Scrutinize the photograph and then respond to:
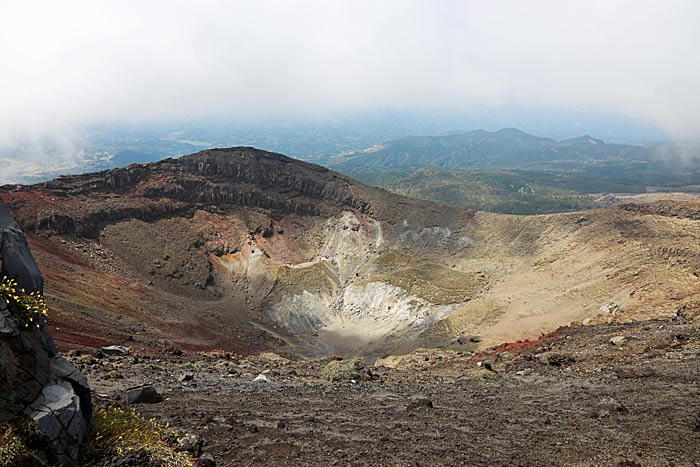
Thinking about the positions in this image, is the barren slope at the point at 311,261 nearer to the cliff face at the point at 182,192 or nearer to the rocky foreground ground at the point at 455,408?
the cliff face at the point at 182,192

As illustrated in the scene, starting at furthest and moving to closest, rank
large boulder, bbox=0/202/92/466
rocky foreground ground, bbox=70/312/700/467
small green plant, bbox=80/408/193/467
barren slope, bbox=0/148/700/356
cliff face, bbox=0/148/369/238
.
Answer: cliff face, bbox=0/148/369/238, barren slope, bbox=0/148/700/356, rocky foreground ground, bbox=70/312/700/467, small green plant, bbox=80/408/193/467, large boulder, bbox=0/202/92/466

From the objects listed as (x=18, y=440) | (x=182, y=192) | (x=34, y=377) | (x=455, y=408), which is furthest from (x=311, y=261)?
(x=18, y=440)

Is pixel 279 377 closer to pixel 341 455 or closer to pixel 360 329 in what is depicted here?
pixel 341 455

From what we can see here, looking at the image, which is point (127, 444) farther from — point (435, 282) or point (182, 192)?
point (182, 192)

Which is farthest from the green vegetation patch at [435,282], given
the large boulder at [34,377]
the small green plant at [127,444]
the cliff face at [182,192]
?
the large boulder at [34,377]

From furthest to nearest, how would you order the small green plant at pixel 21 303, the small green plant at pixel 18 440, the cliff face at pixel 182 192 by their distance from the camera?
the cliff face at pixel 182 192 → the small green plant at pixel 21 303 → the small green plant at pixel 18 440

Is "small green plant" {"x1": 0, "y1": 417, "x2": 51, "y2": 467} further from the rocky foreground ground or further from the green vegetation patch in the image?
the green vegetation patch

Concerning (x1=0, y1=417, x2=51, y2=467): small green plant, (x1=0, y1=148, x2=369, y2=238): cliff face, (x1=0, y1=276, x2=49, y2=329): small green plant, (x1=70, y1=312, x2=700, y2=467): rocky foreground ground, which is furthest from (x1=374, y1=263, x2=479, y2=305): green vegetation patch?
(x1=0, y1=417, x2=51, y2=467): small green plant

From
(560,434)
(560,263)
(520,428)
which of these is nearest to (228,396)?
(520,428)
